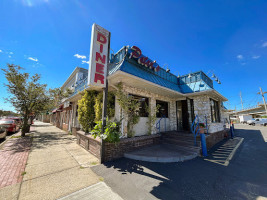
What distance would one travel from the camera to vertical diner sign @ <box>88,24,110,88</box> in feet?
14.5

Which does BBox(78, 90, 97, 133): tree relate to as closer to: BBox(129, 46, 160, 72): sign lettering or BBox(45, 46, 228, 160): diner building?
BBox(45, 46, 228, 160): diner building

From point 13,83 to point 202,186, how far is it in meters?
14.2

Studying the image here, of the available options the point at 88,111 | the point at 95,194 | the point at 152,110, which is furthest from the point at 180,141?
the point at 88,111

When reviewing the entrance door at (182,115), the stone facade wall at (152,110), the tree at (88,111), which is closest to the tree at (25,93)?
the tree at (88,111)

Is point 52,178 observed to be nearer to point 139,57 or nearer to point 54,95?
point 139,57

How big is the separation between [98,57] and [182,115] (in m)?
8.07

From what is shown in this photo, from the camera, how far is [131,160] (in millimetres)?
4742

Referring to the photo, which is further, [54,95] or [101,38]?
[54,95]

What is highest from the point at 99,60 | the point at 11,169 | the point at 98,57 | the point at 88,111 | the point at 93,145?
the point at 98,57

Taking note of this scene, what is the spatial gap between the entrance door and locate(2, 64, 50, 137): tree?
12983 millimetres

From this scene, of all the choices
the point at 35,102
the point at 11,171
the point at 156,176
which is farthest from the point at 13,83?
the point at 156,176

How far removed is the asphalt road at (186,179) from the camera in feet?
8.70

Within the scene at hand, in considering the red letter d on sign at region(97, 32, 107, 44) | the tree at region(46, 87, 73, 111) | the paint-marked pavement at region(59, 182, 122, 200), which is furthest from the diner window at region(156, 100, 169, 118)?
the tree at region(46, 87, 73, 111)

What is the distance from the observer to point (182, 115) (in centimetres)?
933
